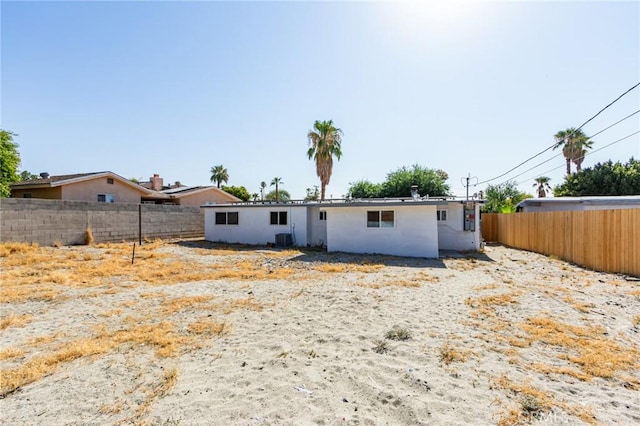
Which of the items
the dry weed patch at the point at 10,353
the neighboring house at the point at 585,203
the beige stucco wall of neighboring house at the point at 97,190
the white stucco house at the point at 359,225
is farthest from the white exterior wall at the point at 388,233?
the beige stucco wall of neighboring house at the point at 97,190

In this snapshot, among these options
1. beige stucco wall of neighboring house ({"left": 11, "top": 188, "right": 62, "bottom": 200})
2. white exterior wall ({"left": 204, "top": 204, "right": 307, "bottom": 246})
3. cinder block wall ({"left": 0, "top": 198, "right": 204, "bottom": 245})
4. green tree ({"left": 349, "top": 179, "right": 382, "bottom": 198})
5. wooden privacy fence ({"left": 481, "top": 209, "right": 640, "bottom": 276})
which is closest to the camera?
wooden privacy fence ({"left": 481, "top": 209, "right": 640, "bottom": 276})

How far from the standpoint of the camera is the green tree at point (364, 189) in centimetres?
2786

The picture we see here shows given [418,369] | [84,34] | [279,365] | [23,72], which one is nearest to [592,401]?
[418,369]

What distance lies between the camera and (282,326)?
489cm

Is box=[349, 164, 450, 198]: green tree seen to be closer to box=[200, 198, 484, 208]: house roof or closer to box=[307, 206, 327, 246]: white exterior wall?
box=[200, 198, 484, 208]: house roof

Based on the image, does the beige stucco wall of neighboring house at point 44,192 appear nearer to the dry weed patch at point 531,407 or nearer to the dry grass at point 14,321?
the dry grass at point 14,321

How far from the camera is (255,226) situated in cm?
1736

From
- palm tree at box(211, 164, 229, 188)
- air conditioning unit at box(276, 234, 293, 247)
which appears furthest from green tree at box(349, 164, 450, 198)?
palm tree at box(211, 164, 229, 188)

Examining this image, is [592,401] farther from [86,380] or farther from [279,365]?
[86,380]

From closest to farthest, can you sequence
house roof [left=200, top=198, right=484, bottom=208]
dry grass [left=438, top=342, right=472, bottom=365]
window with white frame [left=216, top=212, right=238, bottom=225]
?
1. dry grass [left=438, top=342, right=472, bottom=365]
2. house roof [left=200, top=198, right=484, bottom=208]
3. window with white frame [left=216, top=212, right=238, bottom=225]

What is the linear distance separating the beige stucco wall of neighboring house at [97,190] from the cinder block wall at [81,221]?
7.18 meters

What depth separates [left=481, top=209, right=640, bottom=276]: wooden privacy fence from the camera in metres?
8.13

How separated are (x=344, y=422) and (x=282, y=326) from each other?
2.45 metres

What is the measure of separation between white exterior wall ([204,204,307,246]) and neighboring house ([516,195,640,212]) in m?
13.8
